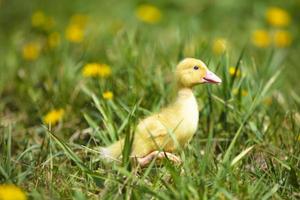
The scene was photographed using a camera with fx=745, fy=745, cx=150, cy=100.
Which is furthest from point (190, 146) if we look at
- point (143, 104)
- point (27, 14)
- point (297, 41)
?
point (27, 14)

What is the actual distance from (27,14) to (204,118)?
11.8 ft

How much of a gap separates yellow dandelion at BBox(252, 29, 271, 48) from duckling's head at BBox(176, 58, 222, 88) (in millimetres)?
2609

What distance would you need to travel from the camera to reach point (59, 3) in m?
7.76

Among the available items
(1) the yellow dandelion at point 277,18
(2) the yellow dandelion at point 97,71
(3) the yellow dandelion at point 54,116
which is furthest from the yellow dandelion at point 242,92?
(1) the yellow dandelion at point 277,18

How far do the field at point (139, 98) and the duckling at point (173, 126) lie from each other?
3.0 inches

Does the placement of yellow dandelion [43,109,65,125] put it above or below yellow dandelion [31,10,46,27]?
above

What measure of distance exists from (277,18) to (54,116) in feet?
9.47

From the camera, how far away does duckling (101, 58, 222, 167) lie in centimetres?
379

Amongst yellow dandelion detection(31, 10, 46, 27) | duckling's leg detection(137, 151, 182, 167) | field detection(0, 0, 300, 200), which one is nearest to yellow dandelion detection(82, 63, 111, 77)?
field detection(0, 0, 300, 200)

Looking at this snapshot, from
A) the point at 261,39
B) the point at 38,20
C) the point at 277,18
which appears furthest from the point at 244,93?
the point at 38,20

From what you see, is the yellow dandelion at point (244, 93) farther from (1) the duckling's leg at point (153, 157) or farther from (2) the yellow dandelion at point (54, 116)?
(2) the yellow dandelion at point (54, 116)

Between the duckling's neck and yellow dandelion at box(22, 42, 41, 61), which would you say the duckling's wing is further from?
yellow dandelion at box(22, 42, 41, 61)

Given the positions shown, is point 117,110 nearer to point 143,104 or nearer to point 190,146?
point 143,104

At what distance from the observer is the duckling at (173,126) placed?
3793 millimetres
